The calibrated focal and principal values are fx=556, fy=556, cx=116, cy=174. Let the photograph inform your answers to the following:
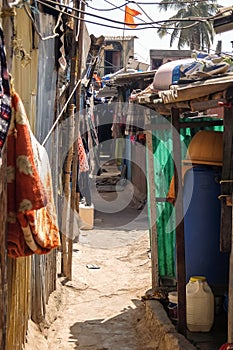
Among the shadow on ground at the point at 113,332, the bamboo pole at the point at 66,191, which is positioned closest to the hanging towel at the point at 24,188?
the shadow on ground at the point at 113,332

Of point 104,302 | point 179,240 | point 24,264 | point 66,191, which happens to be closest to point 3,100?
point 24,264

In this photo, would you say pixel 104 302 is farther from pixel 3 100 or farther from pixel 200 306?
→ pixel 3 100

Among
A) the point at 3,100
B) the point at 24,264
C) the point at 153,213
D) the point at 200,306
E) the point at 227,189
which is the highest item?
the point at 3,100

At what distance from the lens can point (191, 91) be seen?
4.80 m

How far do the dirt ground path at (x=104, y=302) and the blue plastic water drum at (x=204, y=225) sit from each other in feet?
3.71

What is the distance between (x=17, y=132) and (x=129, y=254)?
26.3 ft

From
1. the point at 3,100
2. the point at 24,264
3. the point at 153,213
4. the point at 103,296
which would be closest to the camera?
the point at 3,100

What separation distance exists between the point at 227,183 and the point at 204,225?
1.43 m

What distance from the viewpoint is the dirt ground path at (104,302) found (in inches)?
261

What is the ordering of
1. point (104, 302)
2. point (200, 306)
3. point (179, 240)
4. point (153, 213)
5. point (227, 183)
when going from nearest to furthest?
point (227, 183) < point (179, 240) < point (200, 306) < point (153, 213) < point (104, 302)

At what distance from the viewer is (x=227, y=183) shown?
4.82 m

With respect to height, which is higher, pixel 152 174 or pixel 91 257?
pixel 152 174

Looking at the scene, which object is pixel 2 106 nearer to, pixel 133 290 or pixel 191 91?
pixel 191 91

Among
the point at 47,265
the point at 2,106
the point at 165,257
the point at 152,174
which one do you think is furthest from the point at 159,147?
the point at 2,106
